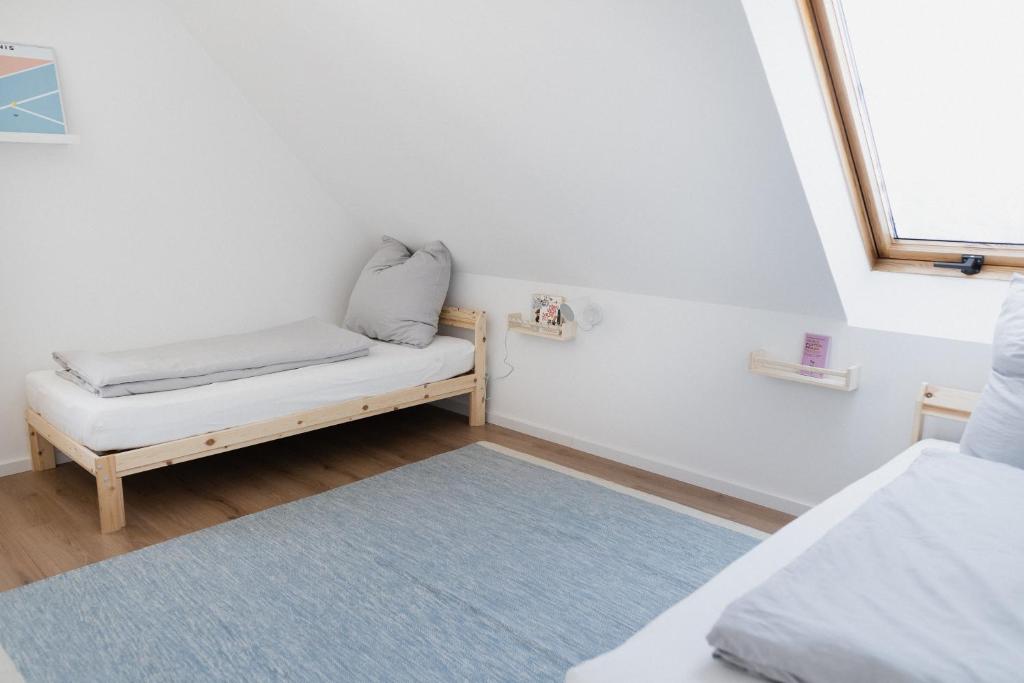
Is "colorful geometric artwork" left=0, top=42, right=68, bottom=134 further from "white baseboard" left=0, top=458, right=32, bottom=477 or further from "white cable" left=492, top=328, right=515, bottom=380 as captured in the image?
"white cable" left=492, top=328, right=515, bottom=380

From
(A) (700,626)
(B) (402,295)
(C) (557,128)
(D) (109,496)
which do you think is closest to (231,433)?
(D) (109,496)

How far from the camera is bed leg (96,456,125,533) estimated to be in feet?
8.45

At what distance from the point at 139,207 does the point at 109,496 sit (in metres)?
1.45

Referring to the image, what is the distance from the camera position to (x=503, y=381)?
4.01 meters

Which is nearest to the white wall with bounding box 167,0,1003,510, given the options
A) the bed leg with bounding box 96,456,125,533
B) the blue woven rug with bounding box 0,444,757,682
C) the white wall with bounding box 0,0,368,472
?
the white wall with bounding box 0,0,368,472

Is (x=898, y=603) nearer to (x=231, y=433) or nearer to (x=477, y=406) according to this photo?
(x=231, y=433)

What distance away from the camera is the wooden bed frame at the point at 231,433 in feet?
8.60

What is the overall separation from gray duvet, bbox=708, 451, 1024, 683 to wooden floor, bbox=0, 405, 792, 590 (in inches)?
51.7

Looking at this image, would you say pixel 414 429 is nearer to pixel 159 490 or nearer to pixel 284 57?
pixel 159 490

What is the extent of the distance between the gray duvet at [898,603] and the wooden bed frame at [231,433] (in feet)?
7.05

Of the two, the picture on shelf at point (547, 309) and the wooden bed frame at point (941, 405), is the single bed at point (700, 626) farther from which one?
the picture on shelf at point (547, 309)

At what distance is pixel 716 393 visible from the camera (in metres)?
3.14

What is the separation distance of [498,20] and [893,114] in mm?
1299

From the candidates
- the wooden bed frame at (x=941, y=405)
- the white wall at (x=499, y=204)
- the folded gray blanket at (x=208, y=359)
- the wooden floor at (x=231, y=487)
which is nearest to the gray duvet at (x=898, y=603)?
the wooden bed frame at (x=941, y=405)
